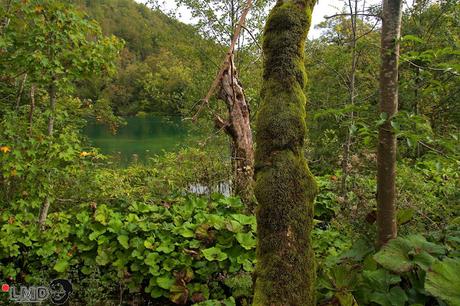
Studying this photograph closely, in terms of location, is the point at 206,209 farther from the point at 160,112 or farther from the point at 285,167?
the point at 160,112

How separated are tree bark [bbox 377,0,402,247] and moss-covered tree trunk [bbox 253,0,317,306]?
511mm

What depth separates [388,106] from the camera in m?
2.25

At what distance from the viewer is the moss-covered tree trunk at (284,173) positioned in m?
1.79

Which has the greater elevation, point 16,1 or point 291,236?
point 16,1

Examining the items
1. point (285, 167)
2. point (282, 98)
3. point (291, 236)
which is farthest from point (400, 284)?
point (282, 98)

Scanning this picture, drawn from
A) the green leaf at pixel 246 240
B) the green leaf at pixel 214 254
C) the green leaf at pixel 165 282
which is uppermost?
→ the green leaf at pixel 246 240

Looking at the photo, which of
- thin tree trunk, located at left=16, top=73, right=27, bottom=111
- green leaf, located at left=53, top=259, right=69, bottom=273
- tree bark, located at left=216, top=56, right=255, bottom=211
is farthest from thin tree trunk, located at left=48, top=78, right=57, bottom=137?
tree bark, located at left=216, top=56, right=255, bottom=211

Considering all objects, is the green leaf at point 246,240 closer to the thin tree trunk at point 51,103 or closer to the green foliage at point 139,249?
the green foliage at point 139,249

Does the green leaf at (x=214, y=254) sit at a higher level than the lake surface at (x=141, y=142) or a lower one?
lower

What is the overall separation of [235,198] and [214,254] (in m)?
1.20

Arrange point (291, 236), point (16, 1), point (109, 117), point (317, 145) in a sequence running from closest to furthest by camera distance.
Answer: point (291, 236) → point (16, 1) → point (109, 117) → point (317, 145)

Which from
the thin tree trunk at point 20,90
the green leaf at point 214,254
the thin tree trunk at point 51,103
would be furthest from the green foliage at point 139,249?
the thin tree trunk at point 20,90

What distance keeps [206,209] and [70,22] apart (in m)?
2.59

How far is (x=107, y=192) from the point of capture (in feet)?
15.4
